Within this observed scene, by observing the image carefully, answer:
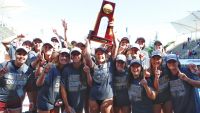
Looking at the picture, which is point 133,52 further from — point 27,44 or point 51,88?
point 27,44

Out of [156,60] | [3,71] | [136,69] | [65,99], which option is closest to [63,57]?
[65,99]

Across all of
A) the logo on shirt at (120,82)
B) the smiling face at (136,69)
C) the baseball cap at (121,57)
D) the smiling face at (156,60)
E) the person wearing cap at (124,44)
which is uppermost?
the person wearing cap at (124,44)

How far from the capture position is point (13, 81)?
583cm

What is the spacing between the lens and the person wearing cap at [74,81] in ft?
20.1

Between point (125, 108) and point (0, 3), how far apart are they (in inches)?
1600

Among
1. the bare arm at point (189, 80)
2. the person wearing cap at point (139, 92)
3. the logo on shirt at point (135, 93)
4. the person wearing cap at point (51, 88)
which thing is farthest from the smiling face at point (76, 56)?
the bare arm at point (189, 80)

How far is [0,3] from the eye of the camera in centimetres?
4341

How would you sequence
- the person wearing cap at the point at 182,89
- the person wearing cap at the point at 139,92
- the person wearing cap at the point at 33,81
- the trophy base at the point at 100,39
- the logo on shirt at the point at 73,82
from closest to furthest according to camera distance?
the person wearing cap at the point at 182,89 → the person wearing cap at the point at 139,92 → the logo on shirt at the point at 73,82 → the trophy base at the point at 100,39 → the person wearing cap at the point at 33,81

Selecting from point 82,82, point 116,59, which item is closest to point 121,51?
point 116,59

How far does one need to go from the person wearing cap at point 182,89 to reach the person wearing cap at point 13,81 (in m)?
2.75

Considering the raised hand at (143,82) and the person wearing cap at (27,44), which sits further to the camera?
the person wearing cap at (27,44)

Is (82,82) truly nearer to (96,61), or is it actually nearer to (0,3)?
(96,61)

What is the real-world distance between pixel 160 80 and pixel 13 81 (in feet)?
9.06

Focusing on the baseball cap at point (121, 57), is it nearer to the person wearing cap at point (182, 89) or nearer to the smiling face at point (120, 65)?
the smiling face at point (120, 65)
